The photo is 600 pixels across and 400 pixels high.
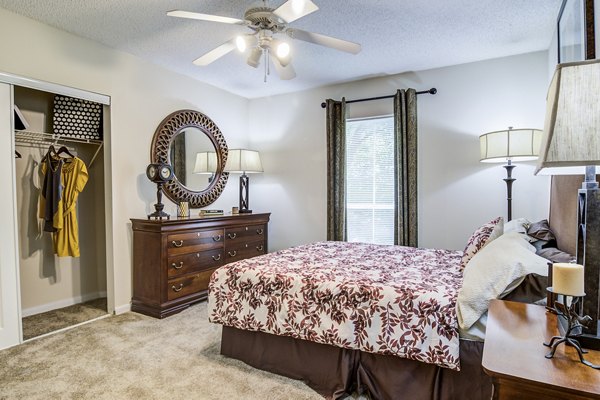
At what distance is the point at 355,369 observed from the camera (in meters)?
2.01

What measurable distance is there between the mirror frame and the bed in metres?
1.89

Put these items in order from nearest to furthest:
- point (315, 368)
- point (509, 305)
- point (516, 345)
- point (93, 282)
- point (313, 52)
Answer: point (516, 345), point (509, 305), point (315, 368), point (313, 52), point (93, 282)

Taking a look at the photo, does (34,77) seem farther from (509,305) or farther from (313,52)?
(509,305)

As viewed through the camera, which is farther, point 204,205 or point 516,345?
point 204,205

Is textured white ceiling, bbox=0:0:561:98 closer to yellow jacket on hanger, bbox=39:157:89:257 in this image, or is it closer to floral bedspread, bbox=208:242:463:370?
yellow jacket on hanger, bbox=39:157:89:257

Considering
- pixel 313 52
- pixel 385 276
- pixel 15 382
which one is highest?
pixel 313 52

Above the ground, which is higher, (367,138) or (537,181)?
(367,138)

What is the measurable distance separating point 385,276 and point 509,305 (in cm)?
76

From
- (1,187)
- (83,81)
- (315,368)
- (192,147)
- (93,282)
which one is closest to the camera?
(315,368)

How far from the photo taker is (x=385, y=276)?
6.99 ft

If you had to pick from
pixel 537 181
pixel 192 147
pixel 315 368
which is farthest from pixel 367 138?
pixel 315 368

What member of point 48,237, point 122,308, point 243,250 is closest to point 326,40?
point 243,250

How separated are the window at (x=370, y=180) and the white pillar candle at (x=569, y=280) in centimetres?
313

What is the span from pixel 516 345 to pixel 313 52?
122 inches
